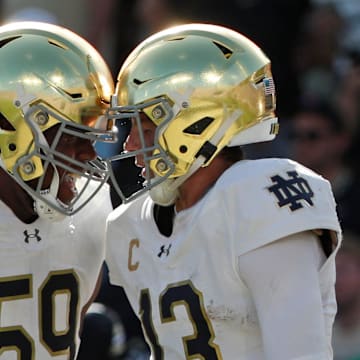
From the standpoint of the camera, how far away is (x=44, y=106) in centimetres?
288

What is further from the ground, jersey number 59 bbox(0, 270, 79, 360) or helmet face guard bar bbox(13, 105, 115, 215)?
helmet face guard bar bbox(13, 105, 115, 215)

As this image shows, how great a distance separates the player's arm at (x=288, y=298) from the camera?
105 inches

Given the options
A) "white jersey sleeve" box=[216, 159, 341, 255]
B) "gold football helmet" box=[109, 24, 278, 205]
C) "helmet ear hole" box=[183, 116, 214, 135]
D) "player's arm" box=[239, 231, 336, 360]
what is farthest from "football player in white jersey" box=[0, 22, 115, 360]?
"player's arm" box=[239, 231, 336, 360]

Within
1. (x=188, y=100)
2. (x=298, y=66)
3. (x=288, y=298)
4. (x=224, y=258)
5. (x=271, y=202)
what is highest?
(x=298, y=66)

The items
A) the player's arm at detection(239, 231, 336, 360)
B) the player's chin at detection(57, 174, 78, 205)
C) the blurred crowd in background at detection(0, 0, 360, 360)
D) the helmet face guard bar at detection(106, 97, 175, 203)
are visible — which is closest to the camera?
the player's arm at detection(239, 231, 336, 360)

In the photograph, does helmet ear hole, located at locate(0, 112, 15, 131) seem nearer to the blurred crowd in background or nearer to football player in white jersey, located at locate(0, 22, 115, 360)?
football player in white jersey, located at locate(0, 22, 115, 360)

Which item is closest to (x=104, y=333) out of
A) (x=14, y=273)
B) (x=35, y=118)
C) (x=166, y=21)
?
(x=14, y=273)

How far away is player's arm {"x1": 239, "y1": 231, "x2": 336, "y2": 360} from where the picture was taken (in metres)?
2.68

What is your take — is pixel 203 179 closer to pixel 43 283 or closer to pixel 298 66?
pixel 43 283

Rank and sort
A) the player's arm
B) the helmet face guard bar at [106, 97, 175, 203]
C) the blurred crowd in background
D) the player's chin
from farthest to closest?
the blurred crowd in background < the player's chin < the helmet face guard bar at [106, 97, 175, 203] < the player's arm

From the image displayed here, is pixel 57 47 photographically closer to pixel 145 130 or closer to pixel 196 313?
pixel 145 130

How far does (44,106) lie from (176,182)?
0.34 meters

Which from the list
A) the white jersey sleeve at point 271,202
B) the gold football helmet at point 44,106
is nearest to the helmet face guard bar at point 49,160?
the gold football helmet at point 44,106

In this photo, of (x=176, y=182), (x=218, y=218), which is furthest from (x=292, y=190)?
(x=176, y=182)
